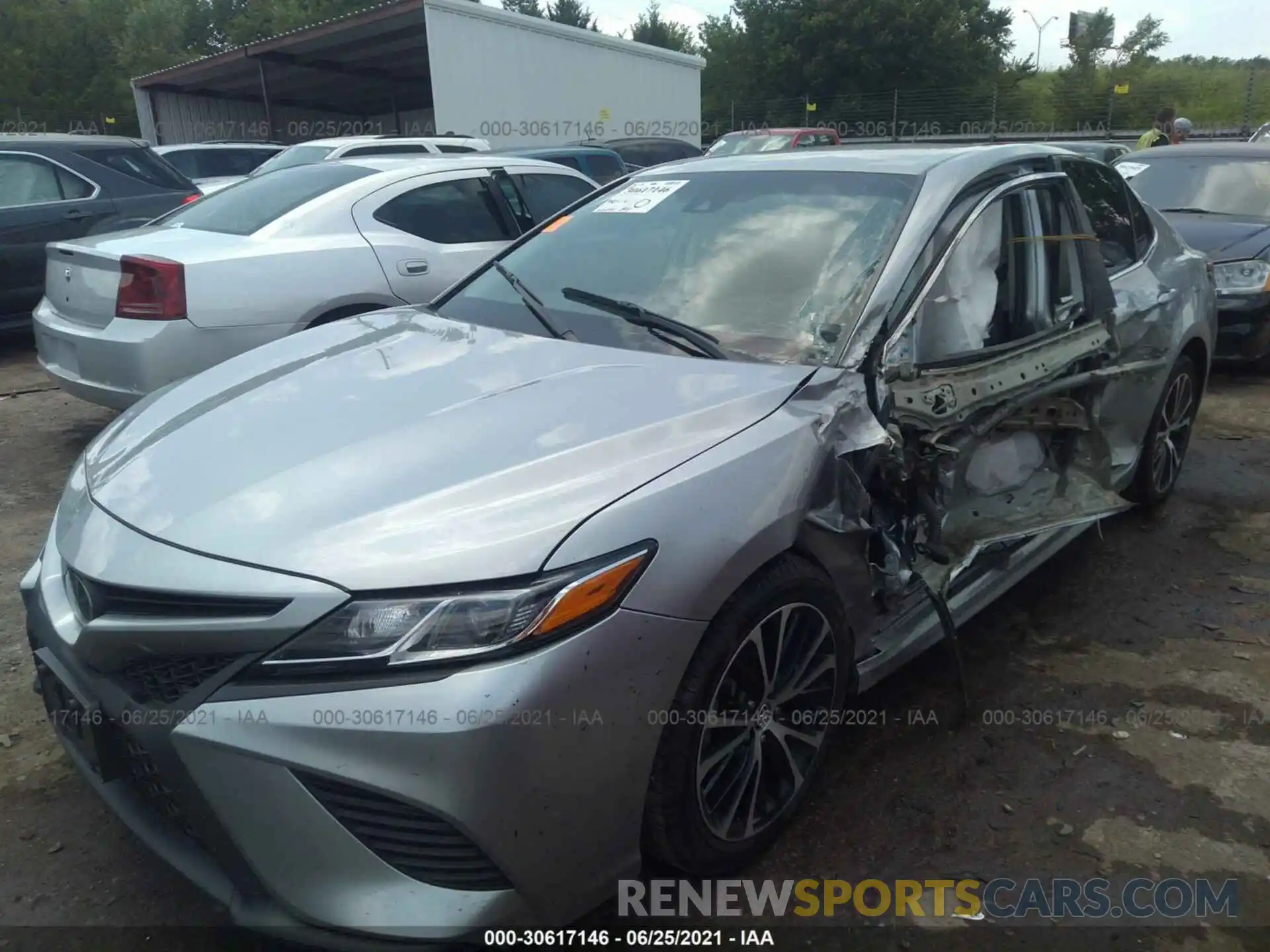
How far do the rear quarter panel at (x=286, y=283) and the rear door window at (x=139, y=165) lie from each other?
3.93 meters

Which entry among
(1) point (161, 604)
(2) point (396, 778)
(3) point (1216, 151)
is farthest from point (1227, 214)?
(1) point (161, 604)

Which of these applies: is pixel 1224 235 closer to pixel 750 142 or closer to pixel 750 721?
pixel 750 721

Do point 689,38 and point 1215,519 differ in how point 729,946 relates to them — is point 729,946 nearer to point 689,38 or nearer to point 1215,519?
point 1215,519

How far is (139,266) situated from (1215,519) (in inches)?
203

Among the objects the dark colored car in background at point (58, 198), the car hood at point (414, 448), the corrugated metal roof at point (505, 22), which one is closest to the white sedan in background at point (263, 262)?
the car hood at point (414, 448)

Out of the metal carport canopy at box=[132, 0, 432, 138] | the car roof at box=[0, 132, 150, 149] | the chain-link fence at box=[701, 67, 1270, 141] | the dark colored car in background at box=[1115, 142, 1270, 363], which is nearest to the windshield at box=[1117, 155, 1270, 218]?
the dark colored car in background at box=[1115, 142, 1270, 363]

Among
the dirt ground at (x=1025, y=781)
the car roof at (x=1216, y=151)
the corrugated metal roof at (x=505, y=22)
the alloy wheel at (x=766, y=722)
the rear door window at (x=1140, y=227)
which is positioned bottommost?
the dirt ground at (x=1025, y=781)

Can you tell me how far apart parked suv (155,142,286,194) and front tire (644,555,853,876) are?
12.5m

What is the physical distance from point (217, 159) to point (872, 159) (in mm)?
12916

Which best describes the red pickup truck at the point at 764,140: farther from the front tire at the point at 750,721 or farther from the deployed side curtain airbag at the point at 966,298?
the front tire at the point at 750,721

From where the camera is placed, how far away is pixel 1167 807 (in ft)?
8.40

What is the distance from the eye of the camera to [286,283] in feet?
15.7

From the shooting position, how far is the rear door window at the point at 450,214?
17.7ft

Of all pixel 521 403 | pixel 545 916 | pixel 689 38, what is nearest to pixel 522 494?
pixel 521 403
